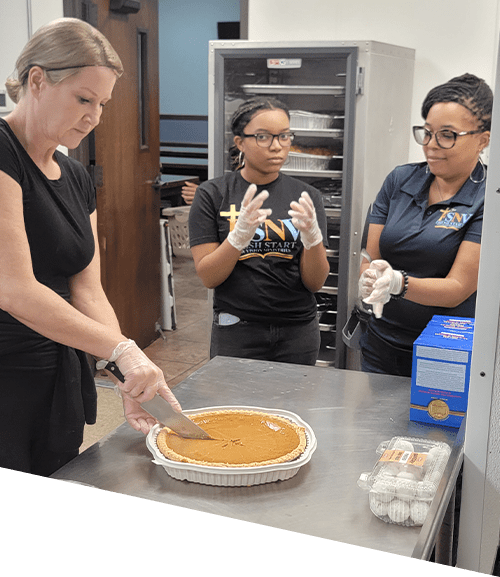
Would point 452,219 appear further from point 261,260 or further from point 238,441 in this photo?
point 238,441

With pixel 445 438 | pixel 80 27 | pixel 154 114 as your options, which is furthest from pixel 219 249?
pixel 154 114

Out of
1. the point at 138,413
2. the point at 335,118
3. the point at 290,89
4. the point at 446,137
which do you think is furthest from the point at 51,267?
the point at 335,118

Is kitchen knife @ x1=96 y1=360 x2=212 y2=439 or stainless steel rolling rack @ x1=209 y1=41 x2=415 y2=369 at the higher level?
stainless steel rolling rack @ x1=209 y1=41 x2=415 y2=369

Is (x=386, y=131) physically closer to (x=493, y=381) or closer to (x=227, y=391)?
(x=227, y=391)

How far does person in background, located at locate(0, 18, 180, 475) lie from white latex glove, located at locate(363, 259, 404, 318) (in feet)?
2.43

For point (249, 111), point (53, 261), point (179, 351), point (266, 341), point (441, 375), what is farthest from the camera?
point (179, 351)

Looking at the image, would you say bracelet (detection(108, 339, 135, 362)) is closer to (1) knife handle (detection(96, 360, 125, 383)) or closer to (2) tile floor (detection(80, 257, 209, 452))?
(1) knife handle (detection(96, 360, 125, 383))

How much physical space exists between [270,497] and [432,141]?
4.61 feet

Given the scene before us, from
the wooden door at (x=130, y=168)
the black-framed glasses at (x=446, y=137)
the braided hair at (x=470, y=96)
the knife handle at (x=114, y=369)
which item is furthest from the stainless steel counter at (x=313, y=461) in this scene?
the wooden door at (x=130, y=168)

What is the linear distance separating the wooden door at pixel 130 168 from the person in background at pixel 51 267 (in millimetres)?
2330

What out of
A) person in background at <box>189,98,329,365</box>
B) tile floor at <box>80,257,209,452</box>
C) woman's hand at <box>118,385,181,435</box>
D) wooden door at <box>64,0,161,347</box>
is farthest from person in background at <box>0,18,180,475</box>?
wooden door at <box>64,0,161,347</box>

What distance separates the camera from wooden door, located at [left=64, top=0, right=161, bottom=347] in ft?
12.8

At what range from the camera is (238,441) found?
131cm

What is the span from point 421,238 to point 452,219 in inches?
4.4
